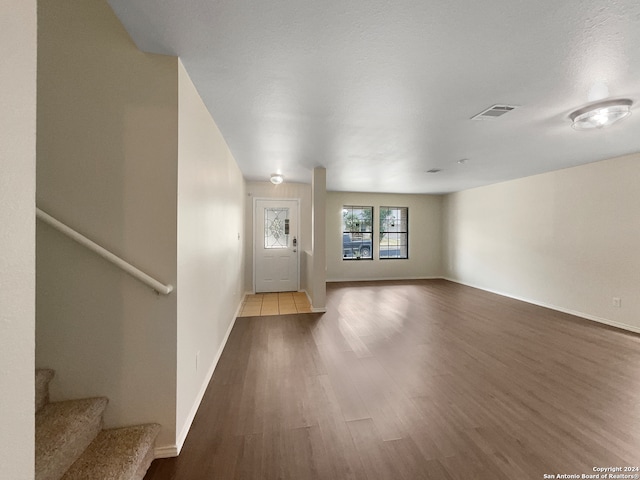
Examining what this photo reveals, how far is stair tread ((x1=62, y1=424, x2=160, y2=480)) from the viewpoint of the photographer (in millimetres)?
1212

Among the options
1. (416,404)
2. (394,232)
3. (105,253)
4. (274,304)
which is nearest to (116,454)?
(105,253)

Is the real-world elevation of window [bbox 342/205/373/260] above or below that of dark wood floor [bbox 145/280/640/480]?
above

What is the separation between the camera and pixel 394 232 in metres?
7.35

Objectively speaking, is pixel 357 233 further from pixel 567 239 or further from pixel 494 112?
pixel 494 112

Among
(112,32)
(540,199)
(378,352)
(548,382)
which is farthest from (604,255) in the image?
(112,32)

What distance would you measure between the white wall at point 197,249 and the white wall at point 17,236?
910mm

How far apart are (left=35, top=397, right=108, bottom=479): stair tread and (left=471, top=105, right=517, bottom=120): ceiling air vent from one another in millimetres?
3496

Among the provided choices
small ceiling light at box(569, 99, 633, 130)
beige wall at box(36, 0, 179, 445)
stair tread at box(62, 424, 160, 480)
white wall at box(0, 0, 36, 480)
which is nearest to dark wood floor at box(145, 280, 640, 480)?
stair tread at box(62, 424, 160, 480)

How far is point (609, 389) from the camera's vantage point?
2.18 meters

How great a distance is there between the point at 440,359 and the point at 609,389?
1.31 m

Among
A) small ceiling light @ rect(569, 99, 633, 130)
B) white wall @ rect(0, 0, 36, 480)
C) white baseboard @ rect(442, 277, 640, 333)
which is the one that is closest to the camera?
white wall @ rect(0, 0, 36, 480)

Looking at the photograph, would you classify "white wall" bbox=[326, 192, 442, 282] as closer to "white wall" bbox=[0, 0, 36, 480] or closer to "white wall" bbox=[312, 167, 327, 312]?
"white wall" bbox=[312, 167, 327, 312]

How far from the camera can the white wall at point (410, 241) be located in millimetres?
A: 6914

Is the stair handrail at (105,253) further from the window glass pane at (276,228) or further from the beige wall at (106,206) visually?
the window glass pane at (276,228)
